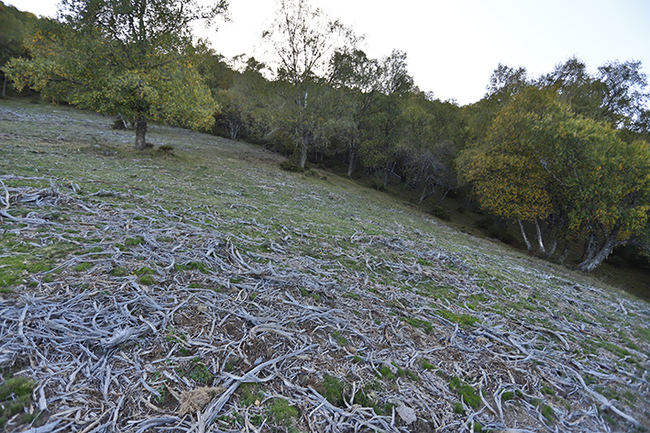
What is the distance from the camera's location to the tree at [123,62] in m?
13.1

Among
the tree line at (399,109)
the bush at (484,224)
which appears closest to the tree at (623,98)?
the tree line at (399,109)

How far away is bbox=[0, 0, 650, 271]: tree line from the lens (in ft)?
44.4

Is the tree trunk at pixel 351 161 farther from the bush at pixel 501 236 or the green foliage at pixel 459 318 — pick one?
the green foliage at pixel 459 318

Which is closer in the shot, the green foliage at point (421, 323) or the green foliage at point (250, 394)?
the green foliage at point (250, 394)

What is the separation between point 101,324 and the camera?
263 centimetres

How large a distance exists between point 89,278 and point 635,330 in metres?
10.6

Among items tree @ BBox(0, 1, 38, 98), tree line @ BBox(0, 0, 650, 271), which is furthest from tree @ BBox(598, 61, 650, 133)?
tree @ BBox(0, 1, 38, 98)

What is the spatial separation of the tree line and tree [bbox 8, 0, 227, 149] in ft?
0.19

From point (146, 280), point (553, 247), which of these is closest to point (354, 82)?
point (553, 247)

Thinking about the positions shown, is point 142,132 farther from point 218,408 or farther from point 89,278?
point 218,408

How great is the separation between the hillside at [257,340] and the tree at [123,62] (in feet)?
31.5

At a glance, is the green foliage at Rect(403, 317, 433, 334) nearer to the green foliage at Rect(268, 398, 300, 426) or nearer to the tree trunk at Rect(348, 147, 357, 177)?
the green foliage at Rect(268, 398, 300, 426)

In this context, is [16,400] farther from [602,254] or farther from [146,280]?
[602,254]

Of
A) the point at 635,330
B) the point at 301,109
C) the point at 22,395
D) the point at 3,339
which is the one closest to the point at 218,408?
the point at 22,395
